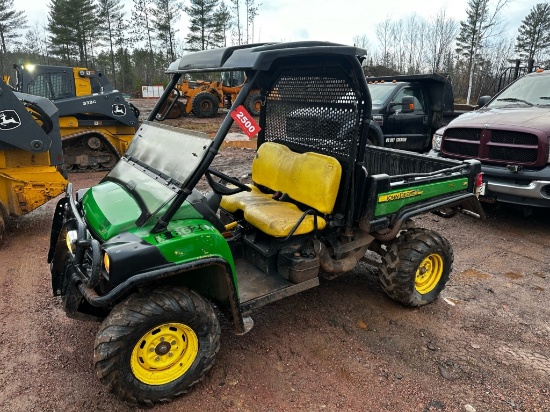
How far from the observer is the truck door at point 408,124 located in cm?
830

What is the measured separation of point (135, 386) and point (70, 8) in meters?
36.4

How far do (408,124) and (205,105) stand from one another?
36.7 ft

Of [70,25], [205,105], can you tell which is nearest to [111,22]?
[70,25]

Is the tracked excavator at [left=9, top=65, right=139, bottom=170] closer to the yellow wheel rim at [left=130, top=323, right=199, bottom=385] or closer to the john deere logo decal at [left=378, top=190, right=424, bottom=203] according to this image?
the john deere logo decal at [left=378, top=190, right=424, bottom=203]

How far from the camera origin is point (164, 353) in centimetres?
255

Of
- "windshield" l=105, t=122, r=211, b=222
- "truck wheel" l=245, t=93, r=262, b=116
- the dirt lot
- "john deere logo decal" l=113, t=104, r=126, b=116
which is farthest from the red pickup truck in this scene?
"john deere logo decal" l=113, t=104, r=126, b=116

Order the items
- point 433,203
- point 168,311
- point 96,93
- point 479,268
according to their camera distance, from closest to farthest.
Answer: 1. point 168,311
2. point 433,203
3. point 479,268
4. point 96,93

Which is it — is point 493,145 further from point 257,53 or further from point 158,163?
point 158,163

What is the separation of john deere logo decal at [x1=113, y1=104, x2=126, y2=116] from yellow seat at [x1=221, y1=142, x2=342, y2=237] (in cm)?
615

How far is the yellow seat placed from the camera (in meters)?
3.26

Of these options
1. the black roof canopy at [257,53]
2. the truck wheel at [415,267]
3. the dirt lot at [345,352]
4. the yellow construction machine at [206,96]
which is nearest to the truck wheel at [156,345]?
the dirt lot at [345,352]

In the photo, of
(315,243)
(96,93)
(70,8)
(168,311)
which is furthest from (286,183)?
(70,8)

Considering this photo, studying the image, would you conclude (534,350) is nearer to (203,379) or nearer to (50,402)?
(203,379)

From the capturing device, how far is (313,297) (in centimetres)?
388
